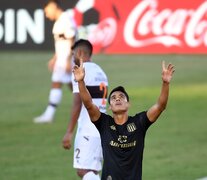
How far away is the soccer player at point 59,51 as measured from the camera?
18.9 metres

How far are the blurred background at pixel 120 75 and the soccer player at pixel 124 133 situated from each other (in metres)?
3.82

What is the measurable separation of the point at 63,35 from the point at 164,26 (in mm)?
14773

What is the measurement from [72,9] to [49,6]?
14815 mm

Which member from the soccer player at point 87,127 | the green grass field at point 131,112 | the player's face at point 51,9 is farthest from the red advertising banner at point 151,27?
the soccer player at point 87,127

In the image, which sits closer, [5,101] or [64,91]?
[5,101]

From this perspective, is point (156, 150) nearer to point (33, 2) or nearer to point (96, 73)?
point (96, 73)

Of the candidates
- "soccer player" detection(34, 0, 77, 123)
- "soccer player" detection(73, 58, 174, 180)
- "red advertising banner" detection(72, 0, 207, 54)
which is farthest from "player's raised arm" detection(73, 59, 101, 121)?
"red advertising banner" detection(72, 0, 207, 54)

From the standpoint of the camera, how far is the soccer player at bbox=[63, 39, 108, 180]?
34.6 ft

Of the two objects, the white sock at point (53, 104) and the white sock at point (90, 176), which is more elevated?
the white sock at point (53, 104)

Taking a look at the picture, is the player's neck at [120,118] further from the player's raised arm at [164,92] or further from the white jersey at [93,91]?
the white jersey at [93,91]

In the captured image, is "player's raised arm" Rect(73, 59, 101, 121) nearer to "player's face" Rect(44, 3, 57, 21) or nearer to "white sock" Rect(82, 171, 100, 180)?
"white sock" Rect(82, 171, 100, 180)

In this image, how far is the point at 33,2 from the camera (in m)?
34.0

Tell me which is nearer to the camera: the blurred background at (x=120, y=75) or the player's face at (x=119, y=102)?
the player's face at (x=119, y=102)

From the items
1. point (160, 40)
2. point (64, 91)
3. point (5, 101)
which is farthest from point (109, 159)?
point (160, 40)
